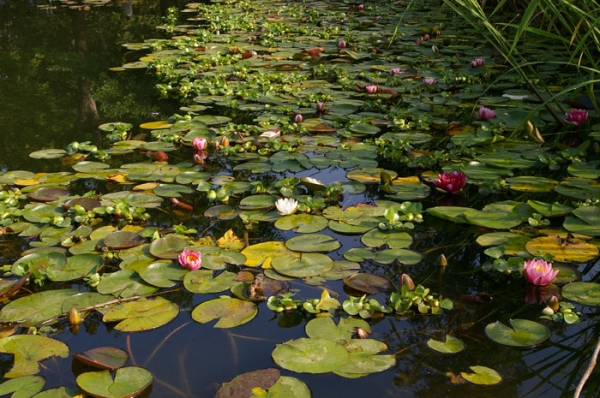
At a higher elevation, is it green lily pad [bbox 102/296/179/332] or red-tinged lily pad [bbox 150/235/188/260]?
red-tinged lily pad [bbox 150/235/188/260]

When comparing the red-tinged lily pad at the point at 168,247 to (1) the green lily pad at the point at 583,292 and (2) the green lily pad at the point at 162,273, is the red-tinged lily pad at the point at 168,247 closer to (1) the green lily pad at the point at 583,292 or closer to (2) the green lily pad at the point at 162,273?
(2) the green lily pad at the point at 162,273

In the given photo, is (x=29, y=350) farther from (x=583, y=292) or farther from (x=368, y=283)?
(x=583, y=292)

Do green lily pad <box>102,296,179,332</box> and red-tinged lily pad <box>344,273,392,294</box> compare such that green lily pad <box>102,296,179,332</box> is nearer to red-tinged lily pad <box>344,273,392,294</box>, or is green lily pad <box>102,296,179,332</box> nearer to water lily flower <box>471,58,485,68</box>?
red-tinged lily pad <box>344,273,392,294</box>

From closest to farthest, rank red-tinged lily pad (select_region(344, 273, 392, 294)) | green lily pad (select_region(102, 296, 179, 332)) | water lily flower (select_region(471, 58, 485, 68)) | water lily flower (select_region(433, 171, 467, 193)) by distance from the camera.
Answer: green lily pad (select_region(102, 296, 179, 332)) < red-tinged lily pad (select_region(344, 273, 392, 294)) < water lily flower (select_region(433, 171, 467, 193)) < water lily flower (select_region(471, 58, 485, 68))

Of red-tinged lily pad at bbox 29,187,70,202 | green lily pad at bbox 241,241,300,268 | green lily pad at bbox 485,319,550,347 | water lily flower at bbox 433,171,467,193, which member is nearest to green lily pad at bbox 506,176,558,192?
water lily flower at bbox 433,171,467,193

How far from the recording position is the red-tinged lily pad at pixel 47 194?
2.45 meters

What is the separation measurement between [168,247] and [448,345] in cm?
106

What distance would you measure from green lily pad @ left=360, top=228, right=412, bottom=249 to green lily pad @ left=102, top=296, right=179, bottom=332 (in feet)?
2.47

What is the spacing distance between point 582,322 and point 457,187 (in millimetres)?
889

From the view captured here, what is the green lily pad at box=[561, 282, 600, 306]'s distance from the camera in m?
1.67

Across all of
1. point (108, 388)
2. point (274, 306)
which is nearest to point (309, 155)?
point (274, 306)

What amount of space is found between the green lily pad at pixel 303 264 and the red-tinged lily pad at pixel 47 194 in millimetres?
1169

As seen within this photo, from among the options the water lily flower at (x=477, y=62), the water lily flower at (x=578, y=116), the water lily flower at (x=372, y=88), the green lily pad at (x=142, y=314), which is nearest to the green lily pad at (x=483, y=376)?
the green lily pad at (x=142, y=314)

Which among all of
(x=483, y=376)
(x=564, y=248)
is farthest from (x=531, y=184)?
(x=483, y=376)
